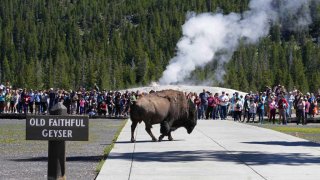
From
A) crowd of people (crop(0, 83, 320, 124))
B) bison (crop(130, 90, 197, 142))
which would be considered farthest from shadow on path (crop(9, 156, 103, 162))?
crowd of people (crop(0, 83, 320, 124))

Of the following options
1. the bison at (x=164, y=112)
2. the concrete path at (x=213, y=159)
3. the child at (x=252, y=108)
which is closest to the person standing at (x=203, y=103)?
the child at (x=252, y=108)

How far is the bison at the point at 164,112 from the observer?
17297 millimetres

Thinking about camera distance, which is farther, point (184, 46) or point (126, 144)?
point (184, 46)

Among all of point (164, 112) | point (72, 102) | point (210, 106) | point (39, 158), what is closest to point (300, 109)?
point (210, 106)

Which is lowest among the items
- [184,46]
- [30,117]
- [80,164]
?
[80,164]

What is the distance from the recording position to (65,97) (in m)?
36.4

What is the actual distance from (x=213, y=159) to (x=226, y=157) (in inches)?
19.5

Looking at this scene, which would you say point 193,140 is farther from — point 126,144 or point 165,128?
point 126,144

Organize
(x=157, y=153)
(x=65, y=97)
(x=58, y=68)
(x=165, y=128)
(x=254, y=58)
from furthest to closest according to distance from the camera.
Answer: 1. (x=254, y=58)
2. (x=58, y=68)
3. (x=65, y=97)
4. (x=165, y=128)
5. (x=157, y=153)

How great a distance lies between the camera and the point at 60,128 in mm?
8273

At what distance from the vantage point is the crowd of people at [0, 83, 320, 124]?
109ft

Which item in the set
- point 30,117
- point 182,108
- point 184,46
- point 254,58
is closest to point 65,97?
point 182,108

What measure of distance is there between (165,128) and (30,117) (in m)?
9.50

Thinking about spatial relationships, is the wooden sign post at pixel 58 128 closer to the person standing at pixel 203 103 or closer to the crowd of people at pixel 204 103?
the crowd of people at pixel 204 103
